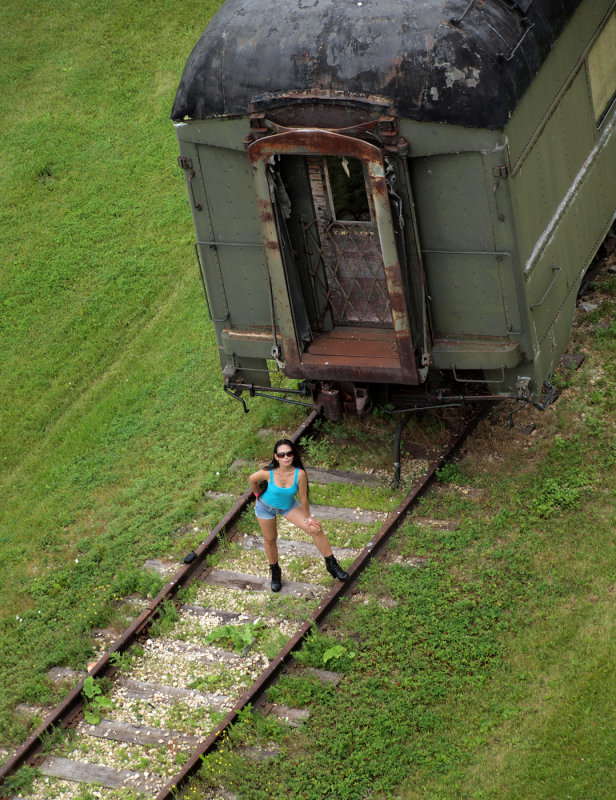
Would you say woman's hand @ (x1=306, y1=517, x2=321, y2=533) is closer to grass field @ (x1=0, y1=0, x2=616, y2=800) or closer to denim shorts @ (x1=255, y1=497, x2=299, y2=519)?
denim shorts @ (x1=255, y1=497, x2=299, y2=519)

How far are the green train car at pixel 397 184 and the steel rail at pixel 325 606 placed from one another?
514 mm

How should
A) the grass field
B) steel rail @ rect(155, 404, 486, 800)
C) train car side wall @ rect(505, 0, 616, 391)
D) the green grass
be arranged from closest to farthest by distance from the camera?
the grass field < steel rail @ rect(155, 404, 486, 800) < train car side wall @ rect(505, 0, 616, 391) < the green grass

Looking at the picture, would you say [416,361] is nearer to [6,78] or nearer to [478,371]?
[478,371]

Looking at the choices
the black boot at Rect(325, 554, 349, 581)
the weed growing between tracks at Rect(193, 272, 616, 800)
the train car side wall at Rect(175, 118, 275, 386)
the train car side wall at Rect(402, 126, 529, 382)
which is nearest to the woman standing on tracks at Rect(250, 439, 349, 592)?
the black boot at Rect(325, 554, 349, 581)

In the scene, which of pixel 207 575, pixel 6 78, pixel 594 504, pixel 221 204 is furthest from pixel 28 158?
pixel 594 504

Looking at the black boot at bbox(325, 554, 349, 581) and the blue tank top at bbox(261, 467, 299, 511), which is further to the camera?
the black boot at bbox(325, 554, 349, 581)

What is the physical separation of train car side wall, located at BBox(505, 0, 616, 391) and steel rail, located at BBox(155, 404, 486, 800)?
123 centimetres

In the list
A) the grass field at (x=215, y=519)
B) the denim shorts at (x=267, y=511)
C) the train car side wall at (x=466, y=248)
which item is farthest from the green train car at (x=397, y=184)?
the denim shorts at (x=267, y=511)

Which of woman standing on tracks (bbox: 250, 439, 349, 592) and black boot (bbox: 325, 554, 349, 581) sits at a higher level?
woman standing on tracks (bbox: 250, 439, 349, 592)

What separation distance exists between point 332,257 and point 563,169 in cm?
216

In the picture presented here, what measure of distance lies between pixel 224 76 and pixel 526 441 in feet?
13.9

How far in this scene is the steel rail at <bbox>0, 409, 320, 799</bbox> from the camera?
8719 mm

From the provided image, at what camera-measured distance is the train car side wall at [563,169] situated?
945cm

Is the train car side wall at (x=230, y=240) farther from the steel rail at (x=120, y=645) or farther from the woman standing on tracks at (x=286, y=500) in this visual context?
the woman standing on tracks at (x=286, y=500)
